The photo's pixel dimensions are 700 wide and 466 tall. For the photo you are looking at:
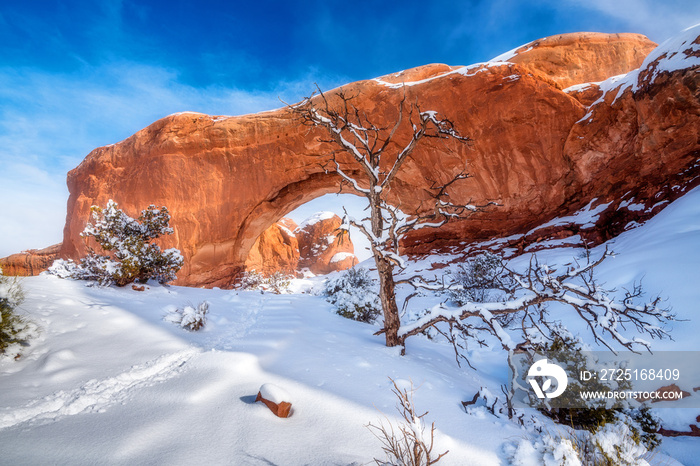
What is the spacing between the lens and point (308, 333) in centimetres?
479

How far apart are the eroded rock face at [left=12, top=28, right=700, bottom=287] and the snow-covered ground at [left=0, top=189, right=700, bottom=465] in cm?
807

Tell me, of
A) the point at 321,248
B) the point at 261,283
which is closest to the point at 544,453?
the point at 261,283

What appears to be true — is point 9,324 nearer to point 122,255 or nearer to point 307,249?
point 122,255

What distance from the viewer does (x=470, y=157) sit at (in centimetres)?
1511

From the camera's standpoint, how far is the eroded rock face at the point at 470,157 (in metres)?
10.7

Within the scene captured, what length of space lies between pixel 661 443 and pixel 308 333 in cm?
437

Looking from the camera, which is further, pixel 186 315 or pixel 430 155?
pixel 430 155

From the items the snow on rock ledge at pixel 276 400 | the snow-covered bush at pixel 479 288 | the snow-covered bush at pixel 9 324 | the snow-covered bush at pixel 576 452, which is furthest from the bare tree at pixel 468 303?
the snow-covered bush at pixel 9 324

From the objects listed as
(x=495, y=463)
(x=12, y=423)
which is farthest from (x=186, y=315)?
(x=495, y=463)

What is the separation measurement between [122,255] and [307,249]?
34.5 meters

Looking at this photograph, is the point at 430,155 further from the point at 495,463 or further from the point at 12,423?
the point at 12,423

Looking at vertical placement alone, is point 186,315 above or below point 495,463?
above

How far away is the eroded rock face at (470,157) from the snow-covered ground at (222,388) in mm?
8074

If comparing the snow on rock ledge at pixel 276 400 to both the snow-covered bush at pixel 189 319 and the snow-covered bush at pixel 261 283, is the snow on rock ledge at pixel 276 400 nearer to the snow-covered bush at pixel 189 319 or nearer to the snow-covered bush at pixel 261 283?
the snow-covered bush at pixel 189 319
